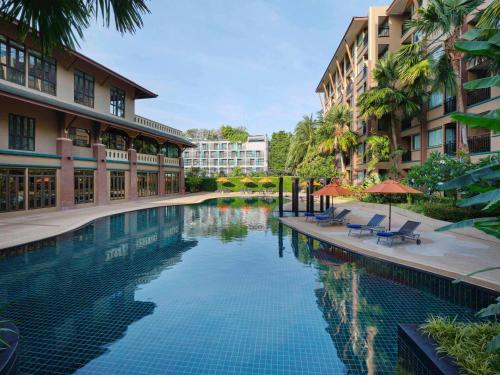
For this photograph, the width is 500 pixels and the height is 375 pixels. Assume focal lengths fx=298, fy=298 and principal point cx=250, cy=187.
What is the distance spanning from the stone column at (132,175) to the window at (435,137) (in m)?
27.1

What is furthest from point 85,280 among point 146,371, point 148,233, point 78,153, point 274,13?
point 78,153

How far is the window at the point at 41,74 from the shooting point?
68.4 ft

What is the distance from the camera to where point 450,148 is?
21703 millimetres

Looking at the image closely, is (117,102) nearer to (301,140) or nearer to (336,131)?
(336,131)

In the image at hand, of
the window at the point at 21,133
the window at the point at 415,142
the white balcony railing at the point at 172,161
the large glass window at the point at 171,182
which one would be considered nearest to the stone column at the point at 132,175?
the white balcony railing at the point at 172,161

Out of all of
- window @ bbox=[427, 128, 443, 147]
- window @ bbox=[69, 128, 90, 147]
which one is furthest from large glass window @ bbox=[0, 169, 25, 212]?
window @ bbox=[427, 128, 443, 147]

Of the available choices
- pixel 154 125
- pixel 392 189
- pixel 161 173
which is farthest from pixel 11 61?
pixel 392 189

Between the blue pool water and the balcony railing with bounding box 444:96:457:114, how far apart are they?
56.5 feet

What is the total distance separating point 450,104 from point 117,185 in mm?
28837

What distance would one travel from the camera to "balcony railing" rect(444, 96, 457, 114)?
21188 millimetres

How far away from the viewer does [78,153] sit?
24.5 metres

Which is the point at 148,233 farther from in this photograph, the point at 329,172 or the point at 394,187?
the point at 329,172

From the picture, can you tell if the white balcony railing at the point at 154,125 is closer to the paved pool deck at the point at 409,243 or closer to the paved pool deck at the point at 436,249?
the paved pool deck at the point at 409,243

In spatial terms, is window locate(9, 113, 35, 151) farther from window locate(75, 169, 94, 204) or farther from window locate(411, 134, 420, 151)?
window locate(411, 134, 420, 151)
